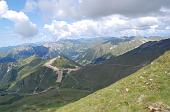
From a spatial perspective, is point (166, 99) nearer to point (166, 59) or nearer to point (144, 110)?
point (144, 110)

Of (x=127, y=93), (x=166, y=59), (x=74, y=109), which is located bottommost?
(x=74, y=109)

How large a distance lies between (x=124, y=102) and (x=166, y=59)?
2046cm

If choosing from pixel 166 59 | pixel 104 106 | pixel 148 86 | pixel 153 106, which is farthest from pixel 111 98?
pixel 166 59

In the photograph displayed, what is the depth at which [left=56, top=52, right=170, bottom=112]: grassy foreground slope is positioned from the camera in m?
51.9

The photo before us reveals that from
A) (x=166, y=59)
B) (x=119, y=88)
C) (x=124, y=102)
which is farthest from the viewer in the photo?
(x=166, y=59)

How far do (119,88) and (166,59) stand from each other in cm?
1412

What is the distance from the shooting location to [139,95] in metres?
55.5

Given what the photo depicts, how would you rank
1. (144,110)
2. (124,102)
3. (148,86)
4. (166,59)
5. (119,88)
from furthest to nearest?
(166,59)
(119,88)
(148,86)
(124,102)
(144,110)

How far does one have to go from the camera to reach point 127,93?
5838cm

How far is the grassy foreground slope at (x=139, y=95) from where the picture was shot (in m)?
51.9

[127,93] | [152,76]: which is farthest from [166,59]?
[127,93]

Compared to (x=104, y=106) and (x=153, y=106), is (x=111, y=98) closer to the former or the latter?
(x=104, y=106)

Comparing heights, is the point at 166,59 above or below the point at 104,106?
above

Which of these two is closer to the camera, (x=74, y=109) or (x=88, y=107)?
(x=88, y=107)
